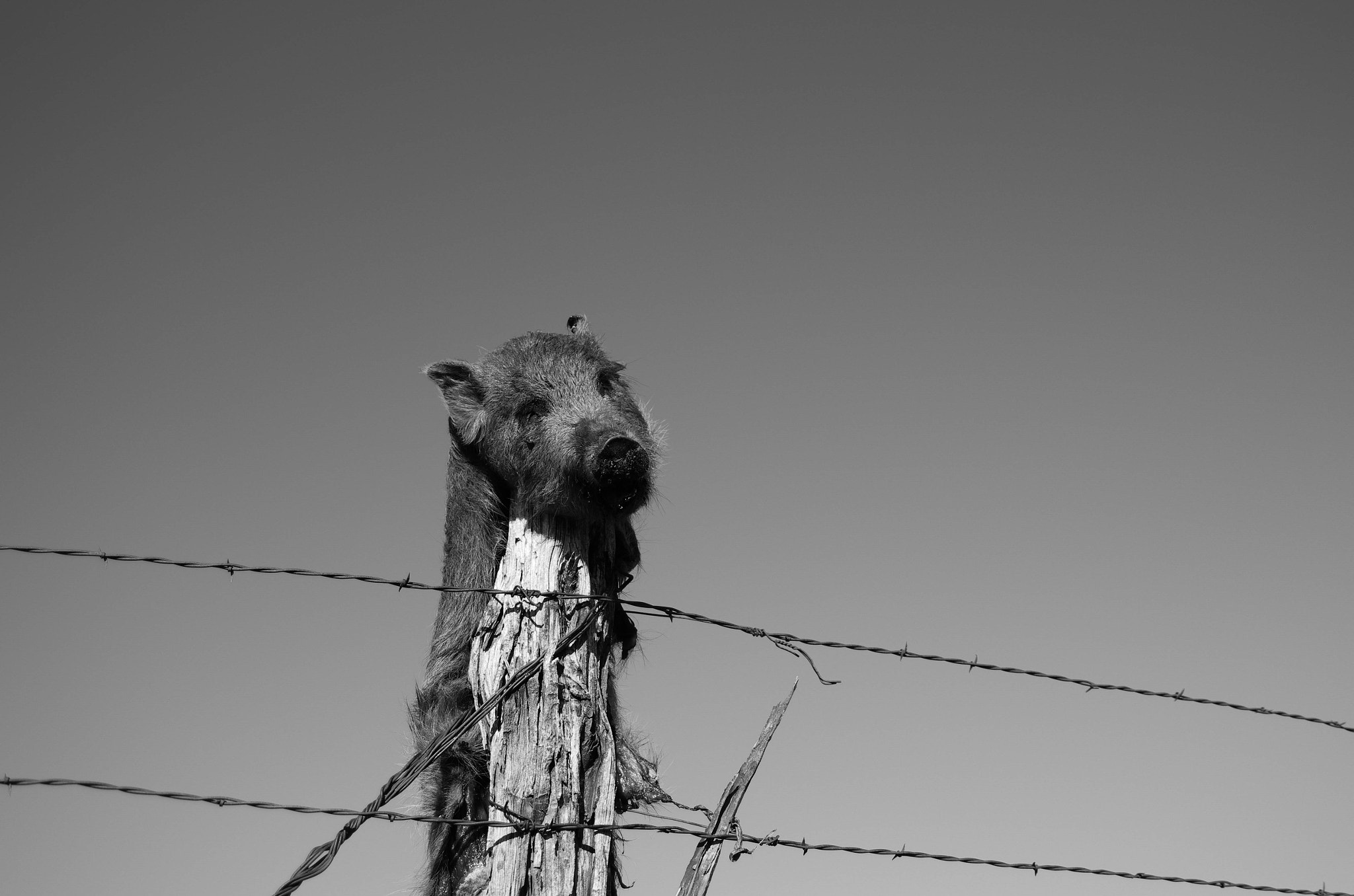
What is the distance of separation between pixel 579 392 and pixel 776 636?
155 cm

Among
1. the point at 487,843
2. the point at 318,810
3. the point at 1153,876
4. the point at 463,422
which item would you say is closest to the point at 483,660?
the point at 487,843

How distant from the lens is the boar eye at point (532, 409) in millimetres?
5059

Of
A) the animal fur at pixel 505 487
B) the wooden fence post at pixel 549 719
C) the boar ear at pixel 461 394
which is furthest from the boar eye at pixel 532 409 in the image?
the wooden fence post at pixel 549 719

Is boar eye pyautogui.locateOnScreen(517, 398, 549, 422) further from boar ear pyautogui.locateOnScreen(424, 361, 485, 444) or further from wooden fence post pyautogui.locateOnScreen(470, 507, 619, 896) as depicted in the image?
wooden fence post pyautogui.locateOnScreen(470, 507, 619, 896)

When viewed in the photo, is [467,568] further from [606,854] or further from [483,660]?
[606,854]

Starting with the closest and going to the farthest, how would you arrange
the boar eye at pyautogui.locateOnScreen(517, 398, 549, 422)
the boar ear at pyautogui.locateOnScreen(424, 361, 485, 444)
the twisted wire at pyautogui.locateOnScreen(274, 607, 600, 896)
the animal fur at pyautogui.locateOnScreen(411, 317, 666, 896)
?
1. the twisted wire at pyautogui.locateOnScreen(274, 607, 600, 896)
2. the animal fur at pyautogui.locateOnScreen(411, 317, 666, 896)
3. the boar eye at pyautogui.locateOnScreen(517, 398, 549, 422)
4. the boar ear at pyautogui.locateOnScreen(424, 361, 485, 444)

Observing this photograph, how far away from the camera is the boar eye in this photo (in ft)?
16.6

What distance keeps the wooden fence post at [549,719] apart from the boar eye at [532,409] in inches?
32.4

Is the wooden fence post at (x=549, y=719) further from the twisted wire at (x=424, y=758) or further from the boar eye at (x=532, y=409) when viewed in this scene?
the boar eye at (x=532, y=409)

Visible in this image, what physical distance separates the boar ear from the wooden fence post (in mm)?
979

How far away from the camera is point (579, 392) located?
5207mm

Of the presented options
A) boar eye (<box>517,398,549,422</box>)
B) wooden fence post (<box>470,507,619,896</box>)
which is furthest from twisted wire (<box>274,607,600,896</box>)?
boar eye (<box>517,398,549,422</box>)

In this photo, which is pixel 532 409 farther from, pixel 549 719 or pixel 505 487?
pixel 549 719

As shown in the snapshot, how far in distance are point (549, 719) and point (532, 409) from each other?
1611 mm
